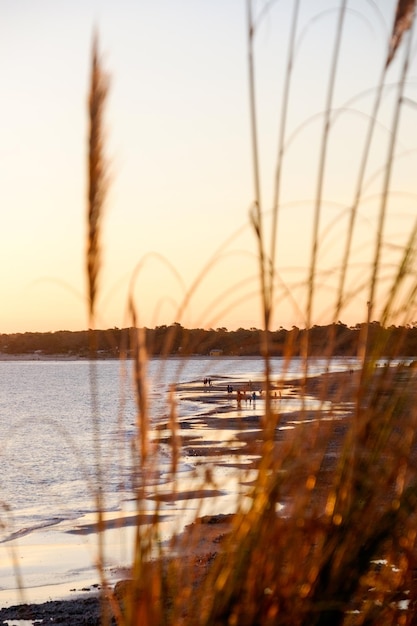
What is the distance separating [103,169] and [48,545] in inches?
510

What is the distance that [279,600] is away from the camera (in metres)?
1.58

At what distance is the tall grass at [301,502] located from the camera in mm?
1531

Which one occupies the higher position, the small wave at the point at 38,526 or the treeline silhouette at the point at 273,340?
the treeline silhouette at the point at 273,340

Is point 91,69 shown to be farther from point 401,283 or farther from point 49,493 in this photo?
point 49,493

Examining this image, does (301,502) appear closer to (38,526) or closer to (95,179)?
(95,179)

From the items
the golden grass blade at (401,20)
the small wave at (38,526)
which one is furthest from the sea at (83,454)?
the golden grass blade at (401,20)

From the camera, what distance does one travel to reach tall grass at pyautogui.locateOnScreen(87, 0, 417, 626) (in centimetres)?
153

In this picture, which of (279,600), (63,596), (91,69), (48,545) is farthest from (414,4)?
(48,545)

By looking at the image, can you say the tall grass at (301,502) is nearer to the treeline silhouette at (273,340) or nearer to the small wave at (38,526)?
the treeline silhouette at (273,340)

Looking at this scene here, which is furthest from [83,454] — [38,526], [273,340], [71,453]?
[273,340]

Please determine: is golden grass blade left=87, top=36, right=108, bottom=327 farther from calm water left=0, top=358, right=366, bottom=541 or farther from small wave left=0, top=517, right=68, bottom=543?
small wave left=0, top=517, right=68, bottom=543

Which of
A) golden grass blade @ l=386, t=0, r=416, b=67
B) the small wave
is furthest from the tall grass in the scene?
the small wave

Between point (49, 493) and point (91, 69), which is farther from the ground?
point (91, 69)

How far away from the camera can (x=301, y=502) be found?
167 cm
